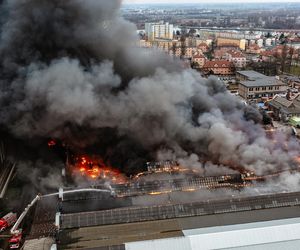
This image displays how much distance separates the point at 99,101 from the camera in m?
20.2

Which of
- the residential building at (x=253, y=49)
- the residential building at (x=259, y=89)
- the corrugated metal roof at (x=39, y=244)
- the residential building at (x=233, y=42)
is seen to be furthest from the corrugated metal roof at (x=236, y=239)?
the residential building at (x=233, y=42)

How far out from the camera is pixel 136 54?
907 inches

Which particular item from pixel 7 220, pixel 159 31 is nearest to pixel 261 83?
pixel 7 220

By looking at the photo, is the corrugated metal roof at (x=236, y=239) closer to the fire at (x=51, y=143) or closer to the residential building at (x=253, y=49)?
the fire at (x=51, y=143)

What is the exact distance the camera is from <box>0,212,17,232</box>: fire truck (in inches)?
660

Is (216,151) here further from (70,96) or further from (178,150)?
(70,96)

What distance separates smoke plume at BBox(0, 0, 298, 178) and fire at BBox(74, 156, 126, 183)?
0.55 metres

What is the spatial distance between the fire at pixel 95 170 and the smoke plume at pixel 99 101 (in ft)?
1.80

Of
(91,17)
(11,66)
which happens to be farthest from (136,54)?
(11,66)

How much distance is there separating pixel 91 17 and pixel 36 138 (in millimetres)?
7281

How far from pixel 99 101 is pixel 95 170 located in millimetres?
3569

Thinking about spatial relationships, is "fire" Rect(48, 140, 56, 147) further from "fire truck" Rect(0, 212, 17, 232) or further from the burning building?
"fire truck" Rect(0, 212, 17, 232)

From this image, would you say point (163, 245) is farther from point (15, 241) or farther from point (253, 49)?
point (253, 49)

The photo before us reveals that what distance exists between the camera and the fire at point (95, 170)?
1925cm
